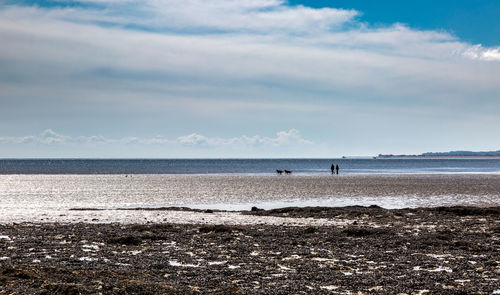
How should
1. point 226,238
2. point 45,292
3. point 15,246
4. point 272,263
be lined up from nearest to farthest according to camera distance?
point 45,292, point 272,263, point 15,246, point 226,238

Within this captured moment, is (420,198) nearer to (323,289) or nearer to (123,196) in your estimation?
(123,196)

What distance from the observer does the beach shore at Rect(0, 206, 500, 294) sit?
11500 mm

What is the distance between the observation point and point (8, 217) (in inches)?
1094

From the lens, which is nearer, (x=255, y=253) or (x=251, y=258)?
(x=251, y=258)

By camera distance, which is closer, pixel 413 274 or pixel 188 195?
pixel 413 274

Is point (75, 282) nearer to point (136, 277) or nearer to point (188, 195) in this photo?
point (136, 277)

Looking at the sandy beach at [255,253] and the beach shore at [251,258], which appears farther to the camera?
the sandy beach at [255,253]

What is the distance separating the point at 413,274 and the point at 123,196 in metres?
35.8

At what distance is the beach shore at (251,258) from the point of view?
11500 mm

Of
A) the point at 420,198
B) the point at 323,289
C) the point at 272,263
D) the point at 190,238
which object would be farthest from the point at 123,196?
the point at 323,289

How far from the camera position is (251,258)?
15.2m

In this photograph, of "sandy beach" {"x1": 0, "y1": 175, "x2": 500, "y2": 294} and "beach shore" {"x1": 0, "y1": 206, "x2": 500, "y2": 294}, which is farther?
"sandy beach" {"x1": 0, "y1": 175, "x2": 500, "y2": 294}

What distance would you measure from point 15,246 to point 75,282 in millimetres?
6601

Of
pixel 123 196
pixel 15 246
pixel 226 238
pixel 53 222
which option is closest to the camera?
pixel 15 246
